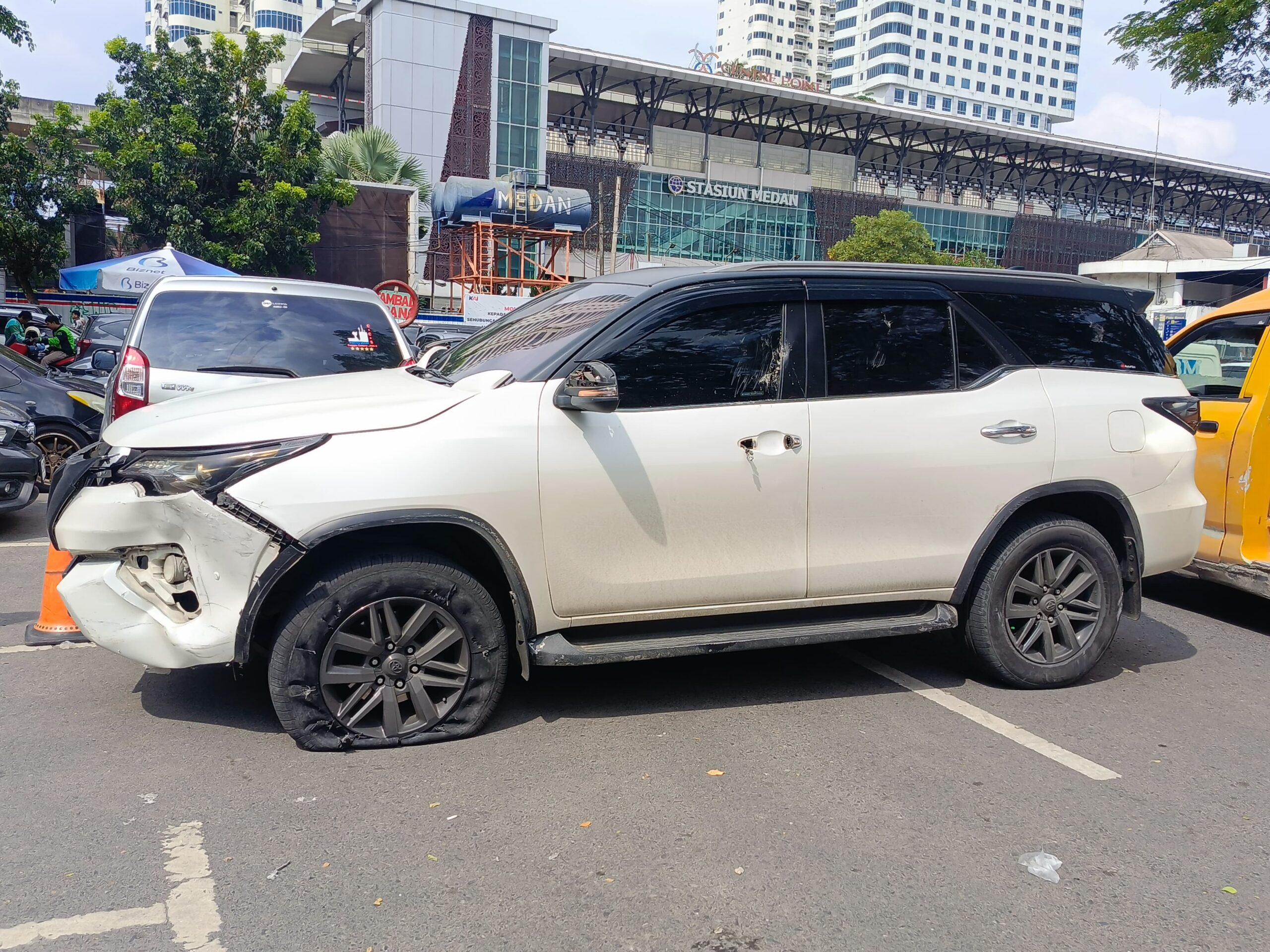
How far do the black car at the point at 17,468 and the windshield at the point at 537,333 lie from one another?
4.72m

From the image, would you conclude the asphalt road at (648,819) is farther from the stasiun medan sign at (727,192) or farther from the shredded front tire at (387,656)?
the stasiun medan sign at (727,192)

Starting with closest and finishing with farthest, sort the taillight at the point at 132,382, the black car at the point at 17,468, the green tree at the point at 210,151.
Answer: the taillight at the point at 132,382 < the black car at the point at 17,468 < the green tree at the point at 210,151

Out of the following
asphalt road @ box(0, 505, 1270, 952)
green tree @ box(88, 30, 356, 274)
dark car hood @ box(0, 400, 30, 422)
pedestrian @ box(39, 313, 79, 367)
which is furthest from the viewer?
green tree @ box(88, 30, 356, 274)

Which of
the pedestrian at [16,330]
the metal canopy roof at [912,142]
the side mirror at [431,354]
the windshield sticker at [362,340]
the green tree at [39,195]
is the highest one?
the metal canopy roof at [912,142]

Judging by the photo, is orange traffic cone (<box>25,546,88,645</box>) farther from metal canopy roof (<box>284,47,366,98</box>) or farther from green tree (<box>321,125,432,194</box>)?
metal canopy roof (<box>284,47,366,98</box>)

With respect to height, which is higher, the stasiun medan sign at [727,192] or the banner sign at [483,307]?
the stasiun medan sign at [727,192]

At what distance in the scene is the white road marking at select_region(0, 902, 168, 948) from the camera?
2619mm

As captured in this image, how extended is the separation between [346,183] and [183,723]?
2868cm

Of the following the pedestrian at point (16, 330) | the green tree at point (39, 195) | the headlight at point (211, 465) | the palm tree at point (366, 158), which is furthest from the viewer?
the palm tree at point (366, 158)

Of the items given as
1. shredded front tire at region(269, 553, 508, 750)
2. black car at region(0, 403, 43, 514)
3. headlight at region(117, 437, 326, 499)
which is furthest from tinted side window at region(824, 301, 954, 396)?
black car at region(0, 403, 43, 514)

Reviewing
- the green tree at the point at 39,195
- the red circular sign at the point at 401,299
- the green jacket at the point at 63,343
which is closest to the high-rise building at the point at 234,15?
the green tree at the point at 39,195

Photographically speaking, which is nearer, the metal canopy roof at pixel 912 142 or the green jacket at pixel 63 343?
the green jacket at pixel 63 343

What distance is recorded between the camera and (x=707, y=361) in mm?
4168

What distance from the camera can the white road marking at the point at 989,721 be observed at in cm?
392
